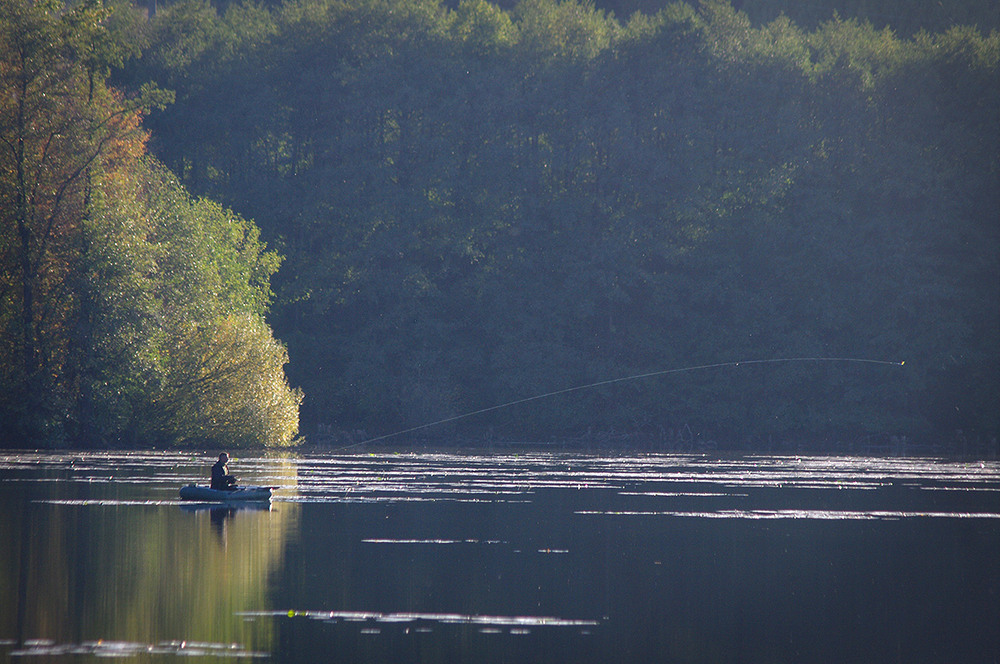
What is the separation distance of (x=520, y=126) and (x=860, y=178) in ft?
57.4

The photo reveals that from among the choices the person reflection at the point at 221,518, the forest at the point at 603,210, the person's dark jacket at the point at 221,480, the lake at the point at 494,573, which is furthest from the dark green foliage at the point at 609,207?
the person reflection at the point at 221,518

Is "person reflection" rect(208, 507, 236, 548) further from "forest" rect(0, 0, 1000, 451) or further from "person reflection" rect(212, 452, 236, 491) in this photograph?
"forest" rect(0, 0, 1000, 451)

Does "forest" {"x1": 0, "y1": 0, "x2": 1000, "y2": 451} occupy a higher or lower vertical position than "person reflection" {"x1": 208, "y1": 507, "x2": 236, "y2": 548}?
higher

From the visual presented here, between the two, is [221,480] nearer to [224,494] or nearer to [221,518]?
[224,494]

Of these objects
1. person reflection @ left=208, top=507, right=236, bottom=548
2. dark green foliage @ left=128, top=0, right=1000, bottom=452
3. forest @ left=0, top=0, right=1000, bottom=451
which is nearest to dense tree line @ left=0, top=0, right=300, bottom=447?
forest @ left=0, top=0, right=1000, bottom=451

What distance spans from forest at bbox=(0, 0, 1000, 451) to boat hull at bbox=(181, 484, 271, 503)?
36.2 metres

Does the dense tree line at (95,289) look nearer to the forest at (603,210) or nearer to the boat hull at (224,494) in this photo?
the forest at (603,210)

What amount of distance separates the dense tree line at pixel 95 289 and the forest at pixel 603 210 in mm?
14523

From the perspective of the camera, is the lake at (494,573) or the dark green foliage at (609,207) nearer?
the lake at (494,573)

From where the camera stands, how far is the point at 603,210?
2699 inches

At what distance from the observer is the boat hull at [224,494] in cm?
2591

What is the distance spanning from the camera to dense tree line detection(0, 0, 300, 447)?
45.0m

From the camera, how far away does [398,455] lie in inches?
1795

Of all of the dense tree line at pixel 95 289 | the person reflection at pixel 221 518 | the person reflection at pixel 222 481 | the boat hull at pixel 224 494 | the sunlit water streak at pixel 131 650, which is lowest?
the sunlit water streak at pixel 131 650
